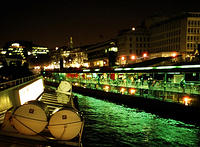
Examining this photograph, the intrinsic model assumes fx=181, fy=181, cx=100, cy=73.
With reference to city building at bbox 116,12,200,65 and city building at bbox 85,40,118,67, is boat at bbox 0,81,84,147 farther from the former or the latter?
city building at bbox 85,40,118,67

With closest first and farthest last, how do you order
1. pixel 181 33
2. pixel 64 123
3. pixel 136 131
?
pixel 64 123
pixel 136 131
pixel 181 33

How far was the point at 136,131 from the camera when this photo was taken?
57.9 feet

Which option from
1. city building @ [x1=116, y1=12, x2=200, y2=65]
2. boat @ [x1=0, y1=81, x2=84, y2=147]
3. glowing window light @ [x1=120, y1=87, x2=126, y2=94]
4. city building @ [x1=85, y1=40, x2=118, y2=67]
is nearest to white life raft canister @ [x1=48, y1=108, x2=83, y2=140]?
boat @ [x1=0, y1=81, x2=84, y2=147]

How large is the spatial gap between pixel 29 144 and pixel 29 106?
1.51m

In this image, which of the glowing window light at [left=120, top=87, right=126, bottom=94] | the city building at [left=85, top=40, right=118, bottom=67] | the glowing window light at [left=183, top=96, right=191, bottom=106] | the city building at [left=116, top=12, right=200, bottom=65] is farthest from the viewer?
the city building at [left=116, top=12, right=200, bottom=65]

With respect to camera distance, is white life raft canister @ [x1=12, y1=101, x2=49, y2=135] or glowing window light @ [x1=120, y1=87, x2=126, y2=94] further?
glowing window light @ [x1=120, y1=87, x2=126, y2=94]

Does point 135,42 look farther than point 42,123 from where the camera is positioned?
Yes

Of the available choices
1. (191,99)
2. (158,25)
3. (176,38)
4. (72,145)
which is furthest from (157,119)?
(158,25)

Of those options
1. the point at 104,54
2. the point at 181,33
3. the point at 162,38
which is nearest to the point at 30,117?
the point at 181,33

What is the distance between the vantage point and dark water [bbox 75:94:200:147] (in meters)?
15.1

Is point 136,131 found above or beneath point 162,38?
beneath

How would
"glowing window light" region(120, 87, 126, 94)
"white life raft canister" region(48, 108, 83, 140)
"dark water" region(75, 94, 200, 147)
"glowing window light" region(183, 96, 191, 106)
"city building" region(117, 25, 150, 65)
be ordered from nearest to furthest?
"white life raft canister" region(48, 108, 83, 140) → "dark water" region(75, 94, 200, 147) → "glowing window light" region(183, 96, 191, 106) → "glowing window light" region(120, 87, 126, 94) → "city building" region(117, 25, 150, 65)

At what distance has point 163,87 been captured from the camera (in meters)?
26.3

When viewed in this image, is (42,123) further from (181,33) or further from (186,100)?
(181,33)
